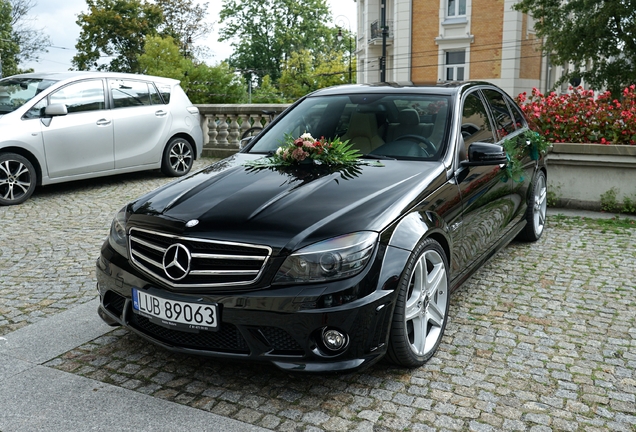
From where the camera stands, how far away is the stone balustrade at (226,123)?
13859mm

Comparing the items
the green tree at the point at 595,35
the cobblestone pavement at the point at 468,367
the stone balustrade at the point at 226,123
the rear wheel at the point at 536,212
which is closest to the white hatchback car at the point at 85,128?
the stone balustrade at the point at 226,123

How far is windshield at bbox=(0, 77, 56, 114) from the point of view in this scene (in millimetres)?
9062

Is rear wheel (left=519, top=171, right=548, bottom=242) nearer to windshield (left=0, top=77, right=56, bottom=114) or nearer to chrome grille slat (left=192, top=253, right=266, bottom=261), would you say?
chrome grille slat (left=192, top=253, right=266, bottom=261)

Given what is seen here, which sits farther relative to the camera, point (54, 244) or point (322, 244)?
point (54, 244)

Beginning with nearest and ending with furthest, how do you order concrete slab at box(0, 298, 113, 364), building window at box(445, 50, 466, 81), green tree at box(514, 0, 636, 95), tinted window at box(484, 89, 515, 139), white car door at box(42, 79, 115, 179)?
concrete slab at box(0, 298, 113, 364) < tinted window at box(484, 89, 515, 139) < white car door at box(42, 79, 115, 179) < green tree at box(514, 0, 636, 95) < building window at box(445, 50, 466, 81)

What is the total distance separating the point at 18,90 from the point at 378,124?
21.0 feet

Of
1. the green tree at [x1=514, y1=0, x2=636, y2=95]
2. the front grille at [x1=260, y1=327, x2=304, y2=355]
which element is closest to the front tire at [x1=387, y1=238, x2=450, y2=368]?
the front grille at [x1=260, y1=327, x2=304, y2=355]

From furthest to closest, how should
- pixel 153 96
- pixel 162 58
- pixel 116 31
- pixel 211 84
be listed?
pixel 116 31 < pixel 211 84 < pixel 162 58 < pixel 153 96

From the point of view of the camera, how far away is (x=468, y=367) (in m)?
3.82

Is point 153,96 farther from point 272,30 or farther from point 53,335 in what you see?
point 272,30

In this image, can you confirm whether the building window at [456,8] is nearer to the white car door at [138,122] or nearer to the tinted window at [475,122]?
the white car door at [138,122]

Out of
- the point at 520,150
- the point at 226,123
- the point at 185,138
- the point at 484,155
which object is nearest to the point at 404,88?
the point at 484,155

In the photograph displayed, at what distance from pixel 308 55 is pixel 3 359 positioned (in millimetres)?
66301

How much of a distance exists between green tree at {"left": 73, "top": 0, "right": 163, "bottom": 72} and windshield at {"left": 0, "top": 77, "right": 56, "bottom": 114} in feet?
155
